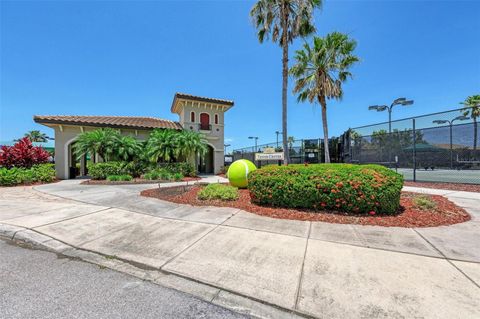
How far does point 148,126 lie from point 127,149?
369 cm

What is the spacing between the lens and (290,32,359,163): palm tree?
13.3 metres

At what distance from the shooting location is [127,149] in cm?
1497

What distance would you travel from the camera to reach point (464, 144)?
9.57 metres

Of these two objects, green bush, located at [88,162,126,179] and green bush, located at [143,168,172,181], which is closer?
green bush, located at [88,162,126,179]

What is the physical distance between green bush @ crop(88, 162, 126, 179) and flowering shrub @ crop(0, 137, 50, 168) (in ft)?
12.9

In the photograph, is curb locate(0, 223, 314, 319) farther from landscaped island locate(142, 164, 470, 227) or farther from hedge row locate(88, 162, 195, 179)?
hedge row locate(88, 162, 195, 179)

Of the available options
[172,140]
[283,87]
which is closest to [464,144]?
[283,87]

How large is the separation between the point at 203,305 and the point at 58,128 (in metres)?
18.8

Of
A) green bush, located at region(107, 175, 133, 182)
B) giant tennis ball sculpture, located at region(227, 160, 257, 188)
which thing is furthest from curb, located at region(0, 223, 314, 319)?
green bush, located at region(107, 175, 133, 182)

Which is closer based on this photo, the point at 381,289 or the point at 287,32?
the point at 381,289

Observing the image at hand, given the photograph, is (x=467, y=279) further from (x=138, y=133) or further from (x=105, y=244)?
(x=138, y=133)

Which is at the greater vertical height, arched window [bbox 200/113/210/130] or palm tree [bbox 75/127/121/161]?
arched window [bbox 200/113/210/130]

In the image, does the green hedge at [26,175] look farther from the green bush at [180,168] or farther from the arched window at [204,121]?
the arched window at [204,121]

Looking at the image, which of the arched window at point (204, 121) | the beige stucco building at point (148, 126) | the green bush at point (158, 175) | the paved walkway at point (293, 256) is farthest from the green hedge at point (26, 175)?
the arched window at point (204, 121)
